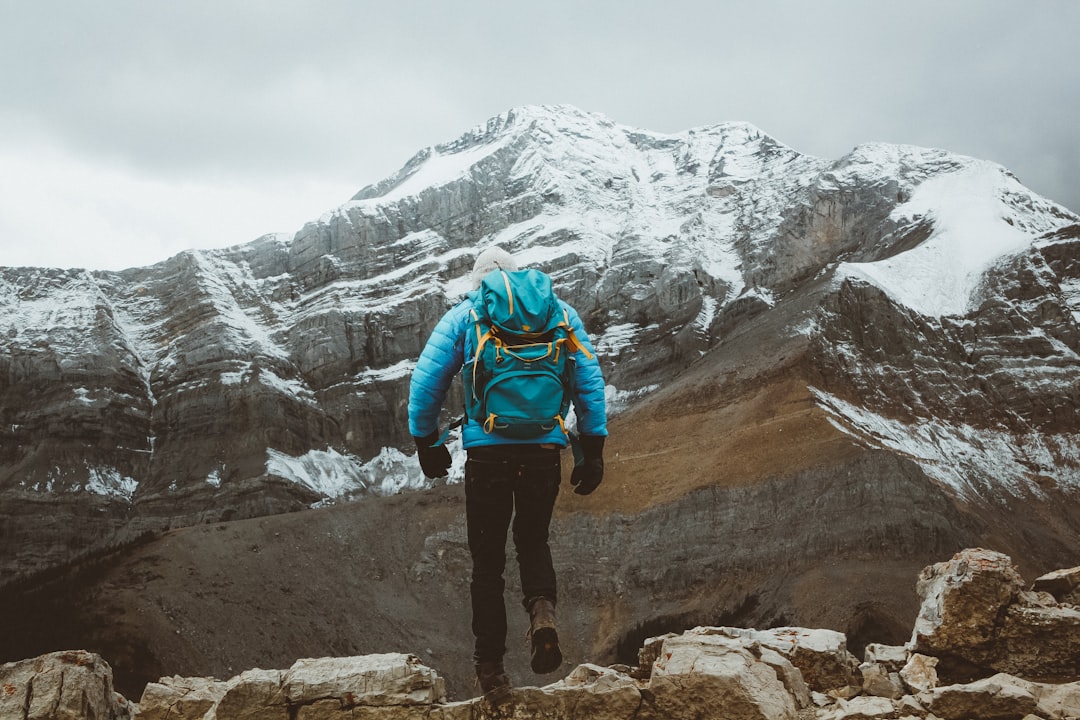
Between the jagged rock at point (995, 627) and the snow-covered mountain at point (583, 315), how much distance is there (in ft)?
165

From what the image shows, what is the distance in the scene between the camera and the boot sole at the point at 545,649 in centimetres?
665

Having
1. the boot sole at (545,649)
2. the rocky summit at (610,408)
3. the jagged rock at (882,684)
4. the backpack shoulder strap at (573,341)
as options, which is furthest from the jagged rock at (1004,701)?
the backpack shoulder strap at (573,341)

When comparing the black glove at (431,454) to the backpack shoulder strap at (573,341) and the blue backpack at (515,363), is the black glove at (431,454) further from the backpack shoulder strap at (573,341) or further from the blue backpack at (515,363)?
the backpack shoulder strap at (573,341)

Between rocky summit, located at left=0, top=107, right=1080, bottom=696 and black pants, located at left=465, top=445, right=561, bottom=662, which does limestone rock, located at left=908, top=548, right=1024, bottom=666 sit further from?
black pants, located at left=465, top=445, right=561, bottom=662

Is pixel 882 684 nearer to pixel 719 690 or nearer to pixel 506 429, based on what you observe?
pixel 719 690

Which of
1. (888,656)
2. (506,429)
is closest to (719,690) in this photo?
(506,429)

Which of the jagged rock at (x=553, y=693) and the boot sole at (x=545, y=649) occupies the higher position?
the boot sole at (x=545, y=649)

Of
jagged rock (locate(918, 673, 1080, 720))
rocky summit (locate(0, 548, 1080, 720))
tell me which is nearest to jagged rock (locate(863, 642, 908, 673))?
rocky summit (locate(0, 548, 1080, 720))

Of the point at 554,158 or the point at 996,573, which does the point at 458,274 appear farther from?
the point at 996,573

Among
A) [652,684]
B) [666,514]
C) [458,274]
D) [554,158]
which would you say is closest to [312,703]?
[652,684]

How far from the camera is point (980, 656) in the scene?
25.4 ft

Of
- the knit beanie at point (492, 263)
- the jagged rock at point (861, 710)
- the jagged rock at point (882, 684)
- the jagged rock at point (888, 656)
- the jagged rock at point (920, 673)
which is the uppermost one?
the knit beanie at point (492, 263)

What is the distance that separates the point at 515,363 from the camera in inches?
265

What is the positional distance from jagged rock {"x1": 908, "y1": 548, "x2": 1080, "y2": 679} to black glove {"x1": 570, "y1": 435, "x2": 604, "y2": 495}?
3.02m
